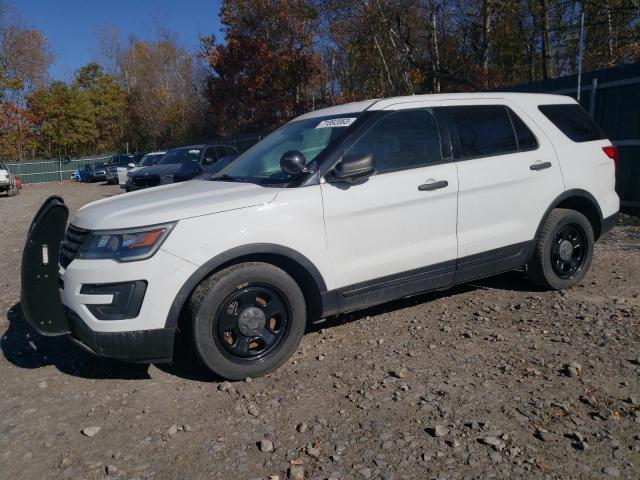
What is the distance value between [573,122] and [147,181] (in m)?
10.3

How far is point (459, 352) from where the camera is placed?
12.8 feet

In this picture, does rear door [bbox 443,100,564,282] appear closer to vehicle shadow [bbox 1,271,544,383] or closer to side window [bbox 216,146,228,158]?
vehicle shadow [bbox 1,271,544,383]

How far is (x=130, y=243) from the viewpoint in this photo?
3.23 metres

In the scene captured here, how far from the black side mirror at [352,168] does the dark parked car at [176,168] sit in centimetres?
815

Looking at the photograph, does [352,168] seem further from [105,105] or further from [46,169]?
[105,105]

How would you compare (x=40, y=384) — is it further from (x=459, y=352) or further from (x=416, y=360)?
(x=459, y=352)

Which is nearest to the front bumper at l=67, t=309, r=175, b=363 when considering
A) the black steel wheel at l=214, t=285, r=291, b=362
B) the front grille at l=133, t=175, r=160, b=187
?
the black steel wheel at l=214, t=285, r=291, b=362

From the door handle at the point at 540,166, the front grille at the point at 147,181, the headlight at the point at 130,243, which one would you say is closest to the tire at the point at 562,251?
the door handle at the point at 540,166

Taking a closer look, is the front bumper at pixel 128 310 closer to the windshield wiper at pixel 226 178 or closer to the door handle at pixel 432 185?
the windshield wiper at pixel 226 178

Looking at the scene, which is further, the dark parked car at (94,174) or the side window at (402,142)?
the dark parked car at (94,174)

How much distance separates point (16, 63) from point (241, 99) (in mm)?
31011

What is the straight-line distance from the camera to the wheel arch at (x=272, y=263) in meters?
3.32

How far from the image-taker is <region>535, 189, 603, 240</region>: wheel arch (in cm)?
478

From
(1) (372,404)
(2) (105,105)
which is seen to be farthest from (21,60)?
(1) (372,404)
